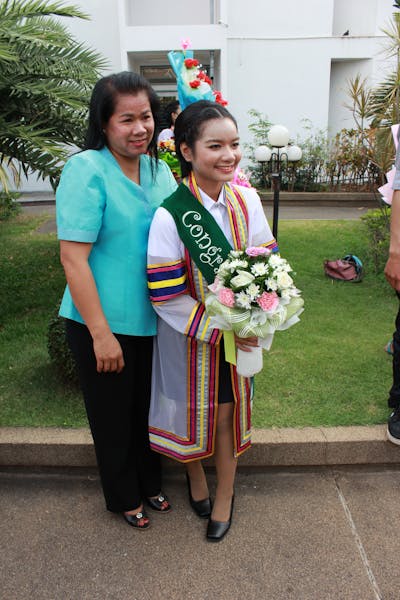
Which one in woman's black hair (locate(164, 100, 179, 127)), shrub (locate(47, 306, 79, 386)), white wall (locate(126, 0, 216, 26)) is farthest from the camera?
white wall (locate(126, 0, 216, 26))

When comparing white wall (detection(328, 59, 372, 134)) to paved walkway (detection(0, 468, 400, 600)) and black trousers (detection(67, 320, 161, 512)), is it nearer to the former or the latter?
paved walkway (detection(0, 468, 400, 600))

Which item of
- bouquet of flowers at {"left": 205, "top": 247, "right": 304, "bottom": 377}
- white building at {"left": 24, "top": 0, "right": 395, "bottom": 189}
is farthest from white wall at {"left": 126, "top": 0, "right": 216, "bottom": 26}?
bouquet of flowers at {"left": 205, "top": 247, "right": 304, "bottom": 377}

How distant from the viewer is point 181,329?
2174mm

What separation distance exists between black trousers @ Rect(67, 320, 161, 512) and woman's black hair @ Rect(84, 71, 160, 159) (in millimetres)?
759

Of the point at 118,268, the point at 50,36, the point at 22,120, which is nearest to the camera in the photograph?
the point at 118,268

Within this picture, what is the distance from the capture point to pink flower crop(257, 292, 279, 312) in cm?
195

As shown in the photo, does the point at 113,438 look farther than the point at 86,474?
No

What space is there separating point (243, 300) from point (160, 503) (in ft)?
4.25

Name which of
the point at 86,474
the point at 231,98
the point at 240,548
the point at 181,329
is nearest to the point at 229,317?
the point at 181,329

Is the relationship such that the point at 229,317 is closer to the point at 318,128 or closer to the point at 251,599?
the point at 251,599

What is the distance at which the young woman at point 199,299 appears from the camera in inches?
82.4

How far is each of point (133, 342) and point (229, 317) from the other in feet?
1.76

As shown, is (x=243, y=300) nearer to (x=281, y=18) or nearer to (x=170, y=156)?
(x=170, y=156)

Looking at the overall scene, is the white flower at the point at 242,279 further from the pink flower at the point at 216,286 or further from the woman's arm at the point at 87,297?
the woman's arm at the point at 87,297
